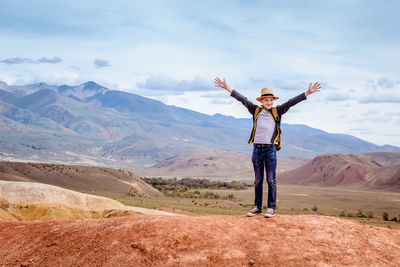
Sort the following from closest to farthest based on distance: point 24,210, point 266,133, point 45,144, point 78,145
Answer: point 266,133 → point 24,210 → point 45,144 → point 78,145

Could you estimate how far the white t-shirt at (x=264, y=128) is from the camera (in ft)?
30.7

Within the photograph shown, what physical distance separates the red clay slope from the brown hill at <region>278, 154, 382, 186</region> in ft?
227

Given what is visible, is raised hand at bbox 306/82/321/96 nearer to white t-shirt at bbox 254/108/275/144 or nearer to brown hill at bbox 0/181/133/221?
white t-shirt at bbox 254/108/275/144

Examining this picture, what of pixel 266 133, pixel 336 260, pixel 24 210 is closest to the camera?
pixel 336 260

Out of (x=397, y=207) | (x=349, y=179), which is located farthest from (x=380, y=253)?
(x=349, y=179)

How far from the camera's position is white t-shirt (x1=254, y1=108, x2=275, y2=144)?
30.7 feet

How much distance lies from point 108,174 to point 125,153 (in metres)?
142

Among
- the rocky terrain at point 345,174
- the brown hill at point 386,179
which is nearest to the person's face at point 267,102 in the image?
the brown hill at point 386,179

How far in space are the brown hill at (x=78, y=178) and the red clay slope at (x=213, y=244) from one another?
34468 millimetres

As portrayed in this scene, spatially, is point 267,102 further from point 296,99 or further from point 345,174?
point 345,174

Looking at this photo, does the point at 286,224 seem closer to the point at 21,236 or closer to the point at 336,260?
the point at 336,260

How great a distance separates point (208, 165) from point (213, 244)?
13574cm

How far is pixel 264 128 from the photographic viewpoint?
30.8 feet

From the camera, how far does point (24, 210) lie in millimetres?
15383
